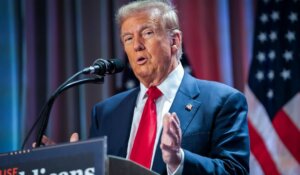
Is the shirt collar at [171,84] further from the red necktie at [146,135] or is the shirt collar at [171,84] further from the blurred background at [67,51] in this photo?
the blurred background at [67,51]

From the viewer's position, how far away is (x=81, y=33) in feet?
11.5

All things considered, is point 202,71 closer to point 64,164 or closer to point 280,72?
point 280,72

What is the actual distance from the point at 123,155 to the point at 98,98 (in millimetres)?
1344

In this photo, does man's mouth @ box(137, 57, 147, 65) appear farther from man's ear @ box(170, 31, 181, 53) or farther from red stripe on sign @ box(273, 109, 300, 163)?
red stripe on sign @ box(273, 109, 300, 163)

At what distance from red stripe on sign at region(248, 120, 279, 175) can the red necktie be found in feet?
3.53

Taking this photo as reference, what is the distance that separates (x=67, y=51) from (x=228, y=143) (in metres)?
1.81

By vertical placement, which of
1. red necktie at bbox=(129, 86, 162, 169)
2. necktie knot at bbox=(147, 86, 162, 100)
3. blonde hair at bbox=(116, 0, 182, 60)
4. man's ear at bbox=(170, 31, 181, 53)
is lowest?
red necktie at bbox=(129, 86, 162, 169)

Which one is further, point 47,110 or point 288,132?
point 288,132

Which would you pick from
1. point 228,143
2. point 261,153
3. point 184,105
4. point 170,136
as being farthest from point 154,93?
point 261,153

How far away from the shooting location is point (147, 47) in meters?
2.21

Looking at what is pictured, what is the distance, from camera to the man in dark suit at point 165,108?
77.4 inches

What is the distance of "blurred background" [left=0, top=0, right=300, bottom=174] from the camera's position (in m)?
3.27

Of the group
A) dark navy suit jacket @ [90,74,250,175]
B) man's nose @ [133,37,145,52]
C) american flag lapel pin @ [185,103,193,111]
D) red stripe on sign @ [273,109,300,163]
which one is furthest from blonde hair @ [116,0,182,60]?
red stripe on sign @ [273,109,300,163]

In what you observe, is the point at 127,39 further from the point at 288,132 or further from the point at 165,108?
the point at 288,132
